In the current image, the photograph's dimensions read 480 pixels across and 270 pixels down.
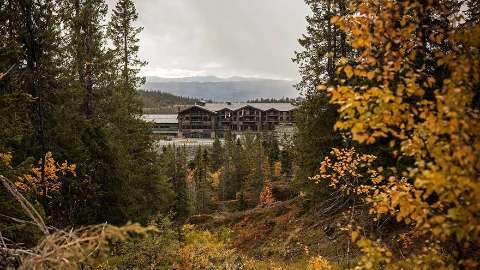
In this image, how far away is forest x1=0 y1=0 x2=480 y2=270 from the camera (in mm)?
3619

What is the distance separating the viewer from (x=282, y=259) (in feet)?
64.2

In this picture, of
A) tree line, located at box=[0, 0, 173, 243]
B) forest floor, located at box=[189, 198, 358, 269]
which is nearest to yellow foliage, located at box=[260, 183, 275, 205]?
forest floor, located at box=[189, 198, 358, 269]

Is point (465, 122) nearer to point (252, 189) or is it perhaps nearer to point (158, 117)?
point (252, 189)

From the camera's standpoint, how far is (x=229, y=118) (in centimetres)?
11038

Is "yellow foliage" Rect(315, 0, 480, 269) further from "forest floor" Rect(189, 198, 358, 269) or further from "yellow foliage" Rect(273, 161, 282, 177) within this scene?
"yellow foliage" Rect(273, 161, 282, 177)

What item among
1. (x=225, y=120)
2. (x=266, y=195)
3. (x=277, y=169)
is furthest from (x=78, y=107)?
(x=225, y=120)

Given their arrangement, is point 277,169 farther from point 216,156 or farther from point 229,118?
point 229,118

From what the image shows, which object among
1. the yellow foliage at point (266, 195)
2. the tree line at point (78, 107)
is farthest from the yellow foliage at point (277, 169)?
the tree line at point (78, 107)

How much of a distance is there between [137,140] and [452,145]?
2694 centimetres

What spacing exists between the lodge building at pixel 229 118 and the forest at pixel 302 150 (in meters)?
68.4

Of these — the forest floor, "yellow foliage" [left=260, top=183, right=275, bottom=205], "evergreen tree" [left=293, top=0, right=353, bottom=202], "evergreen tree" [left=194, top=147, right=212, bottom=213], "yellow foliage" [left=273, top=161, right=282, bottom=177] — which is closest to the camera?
the forest floor

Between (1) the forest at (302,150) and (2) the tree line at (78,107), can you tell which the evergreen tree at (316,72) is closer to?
(1) the forest at (302,150)

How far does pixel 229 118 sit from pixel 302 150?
283ft

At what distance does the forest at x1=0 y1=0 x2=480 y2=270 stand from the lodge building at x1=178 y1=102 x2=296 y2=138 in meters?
68.4
